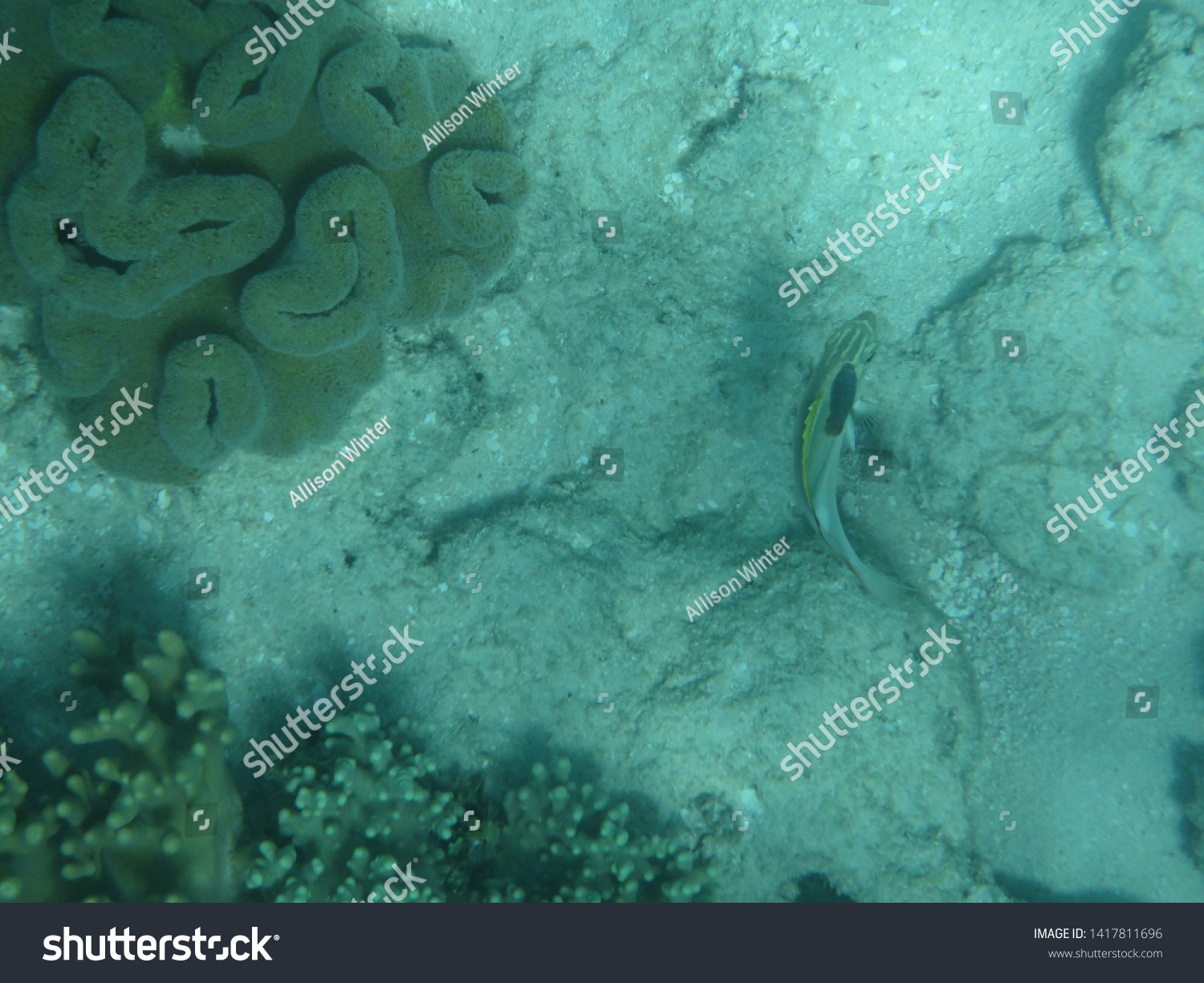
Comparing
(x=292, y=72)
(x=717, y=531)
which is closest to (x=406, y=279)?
(x=292, y=72)

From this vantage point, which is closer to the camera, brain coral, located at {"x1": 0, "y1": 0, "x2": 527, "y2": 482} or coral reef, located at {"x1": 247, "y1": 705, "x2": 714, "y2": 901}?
brain coral, located at {"x1": 0, "y1": 0, "x2": 527, "y2": 482}

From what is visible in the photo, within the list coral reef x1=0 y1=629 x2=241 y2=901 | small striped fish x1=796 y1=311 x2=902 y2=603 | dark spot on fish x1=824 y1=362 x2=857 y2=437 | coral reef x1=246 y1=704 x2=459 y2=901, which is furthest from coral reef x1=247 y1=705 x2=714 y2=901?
dark spot on fish x1=824 y1=362 x2=857 y2=437

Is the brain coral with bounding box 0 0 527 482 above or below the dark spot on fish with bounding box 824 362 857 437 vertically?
above

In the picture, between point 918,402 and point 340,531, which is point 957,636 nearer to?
point 918,402

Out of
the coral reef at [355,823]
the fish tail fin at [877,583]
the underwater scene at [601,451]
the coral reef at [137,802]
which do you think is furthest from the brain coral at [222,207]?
the fish tail fin at [877,583]

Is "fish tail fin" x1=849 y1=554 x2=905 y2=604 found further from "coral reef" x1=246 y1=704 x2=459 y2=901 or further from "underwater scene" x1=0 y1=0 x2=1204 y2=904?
"coral reef" x1=246 y1=704 x2=459 y2=901

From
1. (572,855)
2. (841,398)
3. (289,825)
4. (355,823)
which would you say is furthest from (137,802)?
(841,398)

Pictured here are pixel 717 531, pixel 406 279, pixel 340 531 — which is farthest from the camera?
pixel 717 531

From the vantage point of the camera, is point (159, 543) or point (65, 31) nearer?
point (65, 31)
